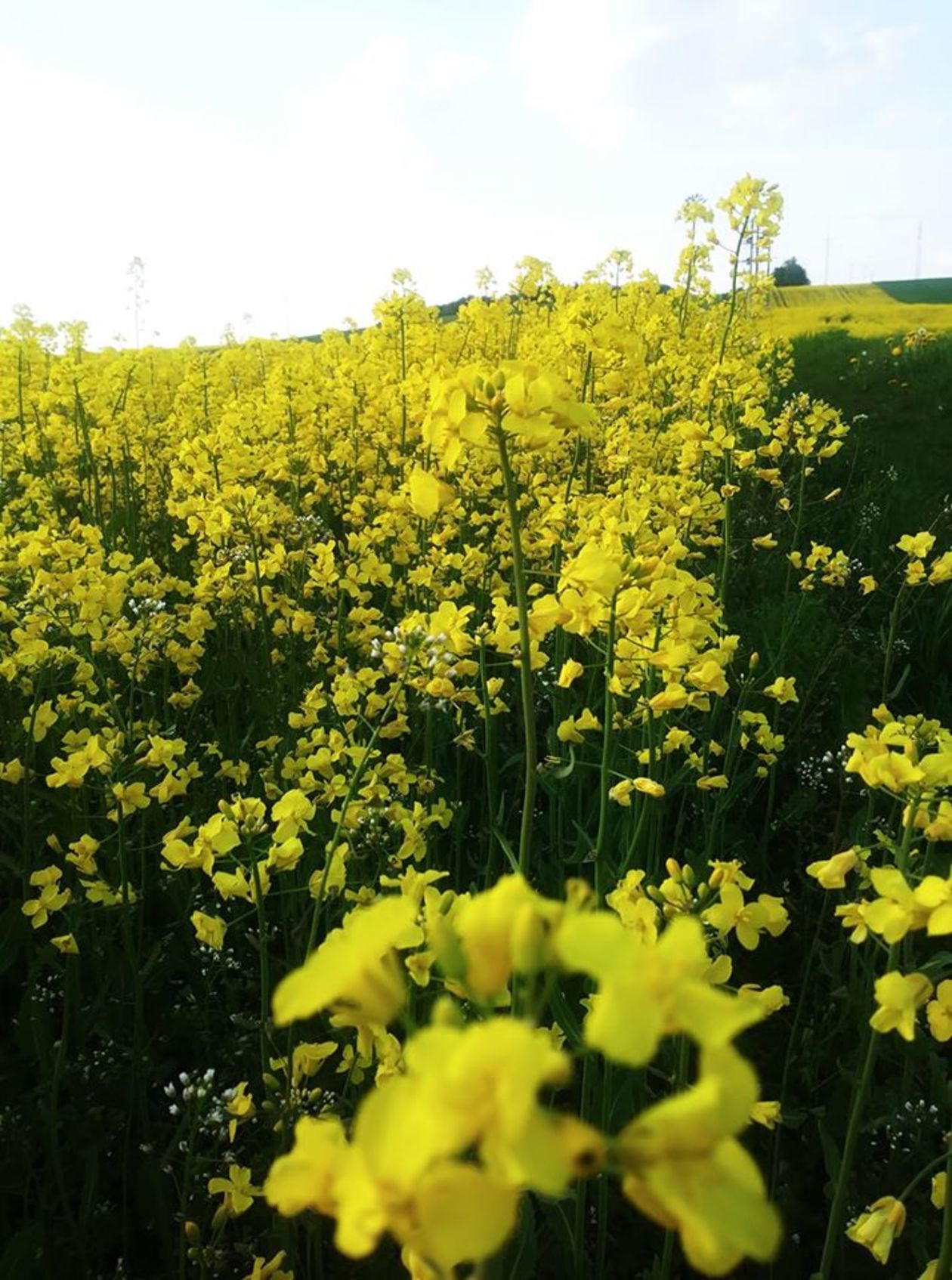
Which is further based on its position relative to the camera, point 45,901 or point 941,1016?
point 45,901

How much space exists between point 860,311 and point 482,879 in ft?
98.6

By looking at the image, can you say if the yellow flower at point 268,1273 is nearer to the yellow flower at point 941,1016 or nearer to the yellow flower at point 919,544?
the yellow flower at point 941,1016

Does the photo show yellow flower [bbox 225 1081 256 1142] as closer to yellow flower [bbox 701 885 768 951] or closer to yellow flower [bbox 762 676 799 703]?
yellow flower [bbox 701 885 768 951]

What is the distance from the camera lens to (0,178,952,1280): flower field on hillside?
0.55 m

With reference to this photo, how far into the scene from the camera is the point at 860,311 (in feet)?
93.2

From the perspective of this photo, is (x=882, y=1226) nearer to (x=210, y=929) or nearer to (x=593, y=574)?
(x=593, y=574)

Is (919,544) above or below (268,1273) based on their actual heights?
above

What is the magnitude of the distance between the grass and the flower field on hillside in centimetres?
701

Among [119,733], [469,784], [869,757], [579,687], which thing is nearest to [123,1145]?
[119,733]

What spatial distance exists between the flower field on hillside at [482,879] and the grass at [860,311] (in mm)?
7010

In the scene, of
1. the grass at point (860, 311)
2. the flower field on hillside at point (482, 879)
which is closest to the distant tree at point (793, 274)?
the grass at point (860, 311)

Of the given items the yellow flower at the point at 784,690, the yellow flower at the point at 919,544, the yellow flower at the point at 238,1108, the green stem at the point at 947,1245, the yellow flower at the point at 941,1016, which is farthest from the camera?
the yellow flower at the point at 919,544

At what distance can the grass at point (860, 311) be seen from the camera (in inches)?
800

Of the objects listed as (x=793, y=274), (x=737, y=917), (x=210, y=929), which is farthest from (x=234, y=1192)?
(x=793, y=274)
